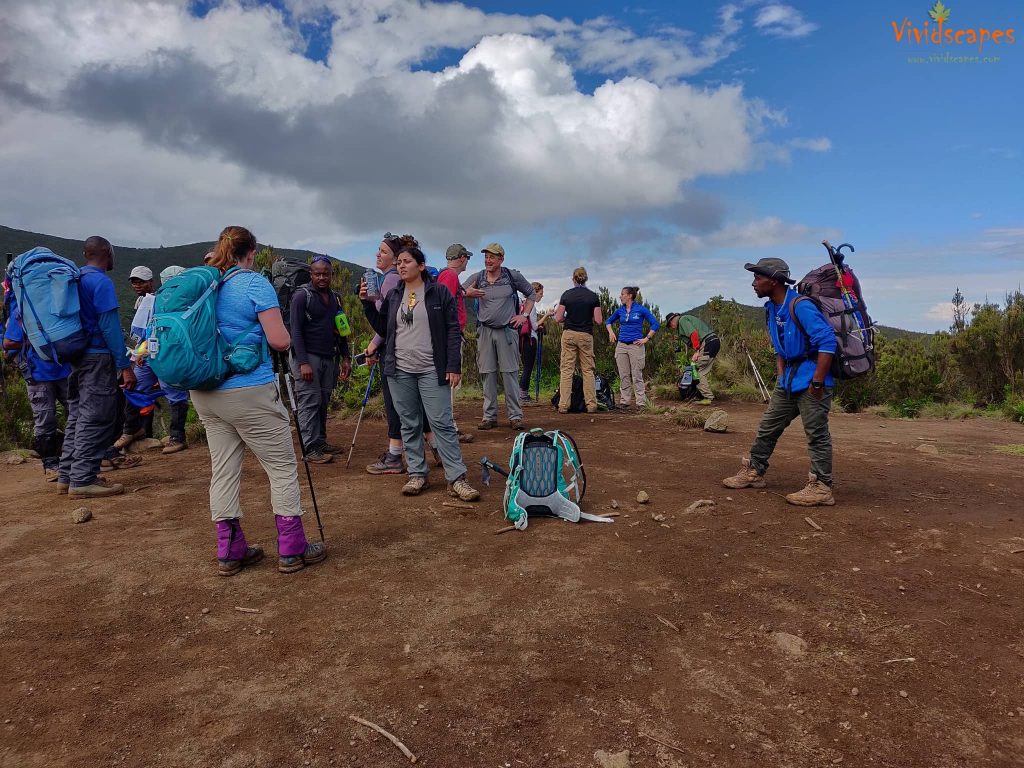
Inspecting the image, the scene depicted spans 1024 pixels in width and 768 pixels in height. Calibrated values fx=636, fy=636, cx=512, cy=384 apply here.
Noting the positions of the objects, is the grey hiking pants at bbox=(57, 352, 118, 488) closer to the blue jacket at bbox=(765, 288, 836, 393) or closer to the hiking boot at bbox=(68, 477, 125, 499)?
the hiking boot at bbox=(68, 477, 125, 499)

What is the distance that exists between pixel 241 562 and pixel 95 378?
109 inches

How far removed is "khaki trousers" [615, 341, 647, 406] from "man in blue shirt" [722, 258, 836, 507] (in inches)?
220

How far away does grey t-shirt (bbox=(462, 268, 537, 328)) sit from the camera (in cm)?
844

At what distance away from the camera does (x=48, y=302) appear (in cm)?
539

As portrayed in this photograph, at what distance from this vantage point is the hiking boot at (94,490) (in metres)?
5.75

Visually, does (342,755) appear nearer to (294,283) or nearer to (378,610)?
(378,610)

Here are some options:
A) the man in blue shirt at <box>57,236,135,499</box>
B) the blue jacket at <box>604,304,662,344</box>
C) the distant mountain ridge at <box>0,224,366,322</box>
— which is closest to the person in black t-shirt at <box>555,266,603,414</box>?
the blue jacket at <box>604,304,662,344</box>

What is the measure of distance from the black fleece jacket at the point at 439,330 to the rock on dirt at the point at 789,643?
304cm

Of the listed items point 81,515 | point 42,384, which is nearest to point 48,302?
point 42,384

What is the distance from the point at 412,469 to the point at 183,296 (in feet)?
8.88

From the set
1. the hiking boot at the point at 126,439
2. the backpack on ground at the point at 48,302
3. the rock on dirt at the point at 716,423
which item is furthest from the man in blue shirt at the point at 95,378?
the rock on dirt at the point at 716,423

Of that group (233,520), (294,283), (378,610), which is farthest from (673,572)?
(294,283)

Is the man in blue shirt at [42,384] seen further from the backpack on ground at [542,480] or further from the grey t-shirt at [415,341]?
the backpack on ground at [542,480]

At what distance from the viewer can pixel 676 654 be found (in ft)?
9.86
